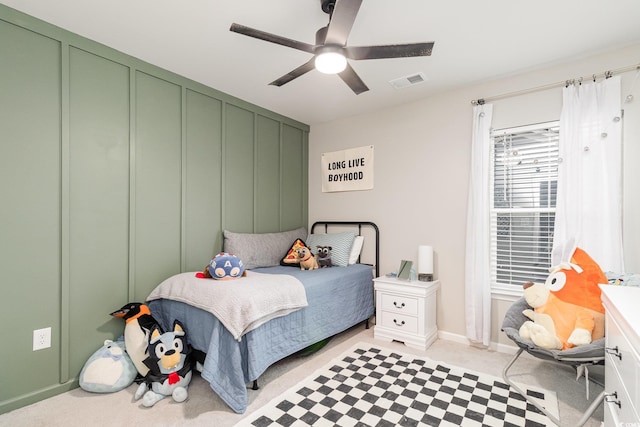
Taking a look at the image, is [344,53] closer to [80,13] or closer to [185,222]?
[80,13]

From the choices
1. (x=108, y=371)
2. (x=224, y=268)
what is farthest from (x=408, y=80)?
(x=108, y=371)

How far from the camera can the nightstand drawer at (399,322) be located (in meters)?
2.86

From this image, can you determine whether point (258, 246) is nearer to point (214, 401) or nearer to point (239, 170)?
point (239, 170)

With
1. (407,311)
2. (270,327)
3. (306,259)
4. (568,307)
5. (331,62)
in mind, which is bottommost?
(407,311)

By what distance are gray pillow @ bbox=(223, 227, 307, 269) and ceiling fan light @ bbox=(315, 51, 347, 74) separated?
1.91 meters

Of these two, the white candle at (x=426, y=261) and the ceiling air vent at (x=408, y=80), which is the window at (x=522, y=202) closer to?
the white candle at (x=426, y=261)

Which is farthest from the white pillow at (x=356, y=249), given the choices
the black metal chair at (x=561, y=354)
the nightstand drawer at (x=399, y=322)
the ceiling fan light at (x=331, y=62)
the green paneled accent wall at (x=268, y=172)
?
the ceiling fan light at (x=331, y=62)

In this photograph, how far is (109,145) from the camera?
2.36 metres

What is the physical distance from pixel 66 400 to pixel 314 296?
175cm

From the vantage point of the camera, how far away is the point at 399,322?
9.62 ft

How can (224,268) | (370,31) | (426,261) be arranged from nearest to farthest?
(370,31), (224,268), (426,261)

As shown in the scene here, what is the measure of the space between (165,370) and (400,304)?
198 cm

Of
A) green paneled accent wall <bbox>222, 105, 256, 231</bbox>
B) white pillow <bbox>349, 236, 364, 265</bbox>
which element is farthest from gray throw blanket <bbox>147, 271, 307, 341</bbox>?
white pillow <bbox>349, 236, 364, 265</bbox>

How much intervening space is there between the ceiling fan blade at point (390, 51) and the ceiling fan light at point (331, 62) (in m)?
0.05
